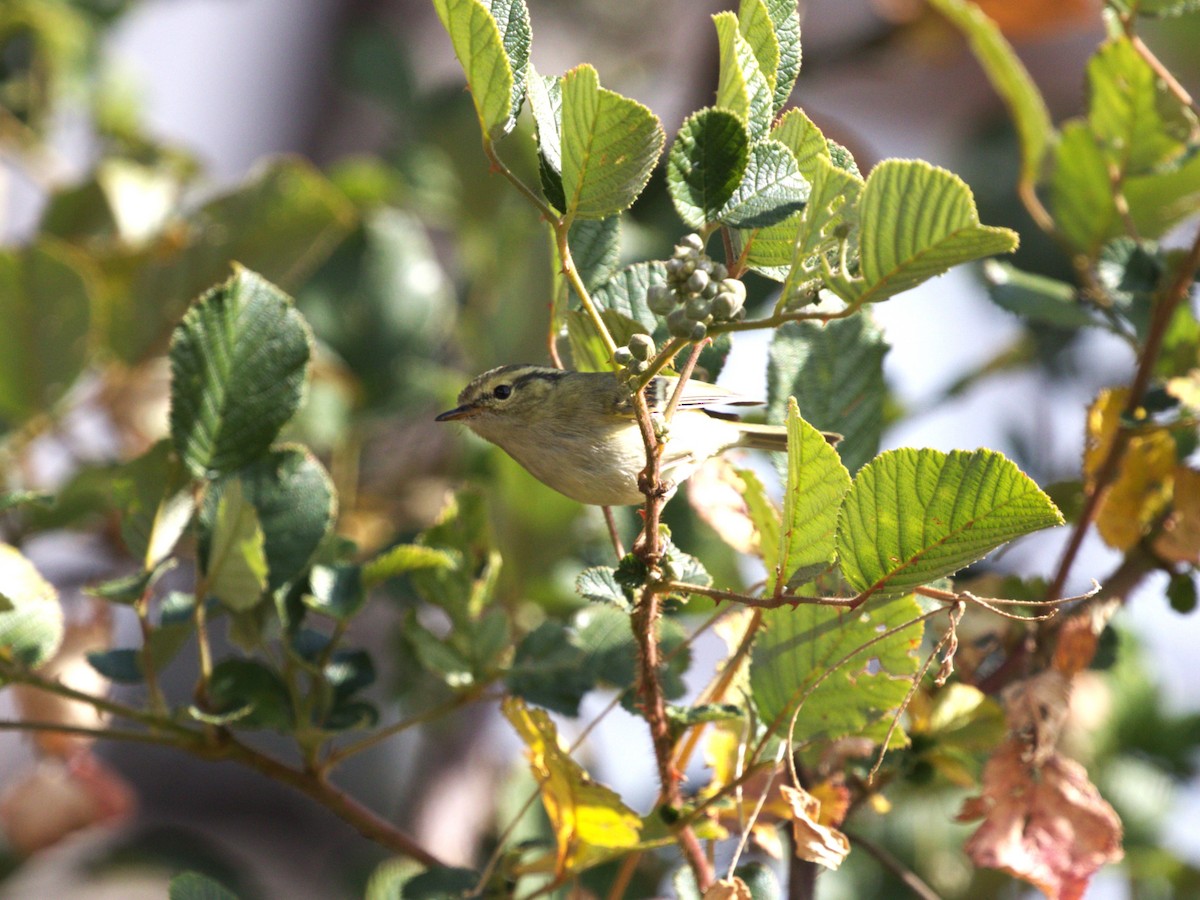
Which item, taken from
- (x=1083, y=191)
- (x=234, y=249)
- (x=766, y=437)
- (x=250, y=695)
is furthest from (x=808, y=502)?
(x=234, y=249)

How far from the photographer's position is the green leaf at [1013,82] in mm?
1088

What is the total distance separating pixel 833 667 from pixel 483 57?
43cm

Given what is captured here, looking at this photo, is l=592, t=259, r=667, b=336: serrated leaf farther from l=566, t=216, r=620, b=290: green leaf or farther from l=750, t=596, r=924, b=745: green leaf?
l=750, t=596, r=924, b=745: green leaf

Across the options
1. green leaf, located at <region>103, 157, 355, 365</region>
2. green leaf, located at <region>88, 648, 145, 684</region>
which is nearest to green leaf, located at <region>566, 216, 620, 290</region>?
green leaf, located at <region>88, 648, 145, 684</region>

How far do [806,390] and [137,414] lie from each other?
104cm

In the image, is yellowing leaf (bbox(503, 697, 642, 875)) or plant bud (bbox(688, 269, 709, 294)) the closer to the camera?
plant bud (bbox(688, 269, 709, 294))

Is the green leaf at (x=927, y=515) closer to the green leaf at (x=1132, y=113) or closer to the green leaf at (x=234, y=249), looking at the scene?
the green leaf at (x=1132, y=113)

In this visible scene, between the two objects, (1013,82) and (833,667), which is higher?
(1013,82)

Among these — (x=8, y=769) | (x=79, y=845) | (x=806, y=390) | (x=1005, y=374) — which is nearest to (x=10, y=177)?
(x=8, y=769)

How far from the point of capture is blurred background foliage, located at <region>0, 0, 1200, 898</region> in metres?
1.37

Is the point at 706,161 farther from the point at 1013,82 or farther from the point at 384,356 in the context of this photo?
the point at 384,356

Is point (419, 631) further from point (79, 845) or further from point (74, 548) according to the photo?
point (79, 845)

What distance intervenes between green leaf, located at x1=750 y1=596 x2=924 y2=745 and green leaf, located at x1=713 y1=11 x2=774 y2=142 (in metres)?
0.31

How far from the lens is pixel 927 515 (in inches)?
24.9
